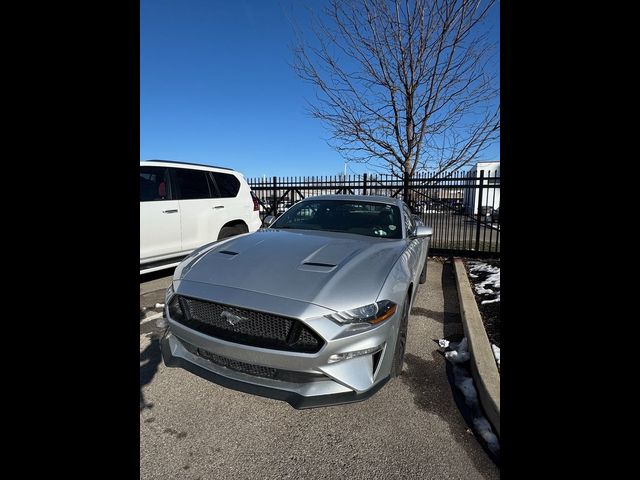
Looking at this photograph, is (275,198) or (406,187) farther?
(275,198)

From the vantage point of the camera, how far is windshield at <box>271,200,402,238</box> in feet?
12.6

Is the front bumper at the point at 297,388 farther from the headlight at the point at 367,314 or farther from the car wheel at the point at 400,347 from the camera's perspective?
the headlight at the point at 367,314

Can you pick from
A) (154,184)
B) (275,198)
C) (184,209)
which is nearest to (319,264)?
(184,209)

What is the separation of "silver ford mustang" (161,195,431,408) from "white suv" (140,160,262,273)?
2.42m

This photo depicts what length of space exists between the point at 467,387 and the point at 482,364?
0.22 metres

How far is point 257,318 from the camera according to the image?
7.20 ft

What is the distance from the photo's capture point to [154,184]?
511cm

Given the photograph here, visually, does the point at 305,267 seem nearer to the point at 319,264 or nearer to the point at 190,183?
the point at 319,264

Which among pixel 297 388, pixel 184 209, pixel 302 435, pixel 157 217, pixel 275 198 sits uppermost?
pixel 275 198

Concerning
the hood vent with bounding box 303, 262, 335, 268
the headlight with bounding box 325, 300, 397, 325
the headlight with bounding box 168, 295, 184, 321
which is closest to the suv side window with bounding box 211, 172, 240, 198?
the headlight with bounding box 168, 295, 184, 321

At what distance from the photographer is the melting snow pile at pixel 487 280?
4879 mm
